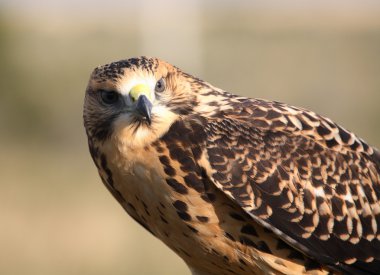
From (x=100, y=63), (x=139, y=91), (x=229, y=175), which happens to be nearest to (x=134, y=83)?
(x=139, y=91)

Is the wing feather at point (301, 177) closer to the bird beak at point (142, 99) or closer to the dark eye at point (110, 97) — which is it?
the bird beak at point (142, 99)

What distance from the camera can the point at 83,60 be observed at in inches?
856

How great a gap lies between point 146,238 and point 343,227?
17.8ft

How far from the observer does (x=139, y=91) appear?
22.0 ft

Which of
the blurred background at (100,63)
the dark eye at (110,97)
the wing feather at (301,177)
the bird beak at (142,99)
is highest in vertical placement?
Result: the bird beak at (142,99)

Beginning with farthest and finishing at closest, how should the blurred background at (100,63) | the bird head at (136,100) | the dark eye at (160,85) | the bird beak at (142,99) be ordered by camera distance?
the blurred background at (100,63)
the dark eye at (160,85)
the bird head at (136,100)
the bird beak at (142,99)

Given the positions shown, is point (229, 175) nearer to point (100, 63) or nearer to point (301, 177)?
point (301, 177)

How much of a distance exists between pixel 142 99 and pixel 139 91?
0.28 feet

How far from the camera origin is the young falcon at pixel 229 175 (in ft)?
21.7

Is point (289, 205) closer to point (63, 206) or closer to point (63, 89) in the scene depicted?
point (63, 206)

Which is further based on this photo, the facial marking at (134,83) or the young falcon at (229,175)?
the facial marking at (134,83)

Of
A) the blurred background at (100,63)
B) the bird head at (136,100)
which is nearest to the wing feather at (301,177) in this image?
the bird head at (136,100)

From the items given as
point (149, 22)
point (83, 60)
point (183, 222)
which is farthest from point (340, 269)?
point (149, 22)

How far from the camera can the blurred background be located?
12164 mm
